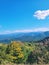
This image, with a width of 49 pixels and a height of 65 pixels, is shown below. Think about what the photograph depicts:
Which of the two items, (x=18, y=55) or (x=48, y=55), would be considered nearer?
(x=48, y=55)

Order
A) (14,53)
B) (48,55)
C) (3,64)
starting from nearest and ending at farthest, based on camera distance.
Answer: (3,64)
(48,55)
(14,53)

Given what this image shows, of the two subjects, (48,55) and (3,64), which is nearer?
(3,64)

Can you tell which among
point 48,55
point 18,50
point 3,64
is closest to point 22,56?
point 18,50

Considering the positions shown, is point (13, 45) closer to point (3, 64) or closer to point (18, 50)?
point (18, 50)

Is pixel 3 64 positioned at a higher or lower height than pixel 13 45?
lower

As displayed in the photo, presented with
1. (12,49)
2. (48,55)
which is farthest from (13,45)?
(48,55)

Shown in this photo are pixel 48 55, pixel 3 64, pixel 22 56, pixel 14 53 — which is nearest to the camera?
pixel 3 64

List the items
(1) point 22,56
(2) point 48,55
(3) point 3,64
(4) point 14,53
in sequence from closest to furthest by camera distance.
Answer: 1. (3) point 3,64
2. (2) point 48,55
3. (4) point 14,53
4. (1) point 22,56

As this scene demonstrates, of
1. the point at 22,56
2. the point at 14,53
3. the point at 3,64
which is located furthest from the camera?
the point at 22,56

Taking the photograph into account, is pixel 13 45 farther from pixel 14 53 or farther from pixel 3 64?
pixel 3 64
